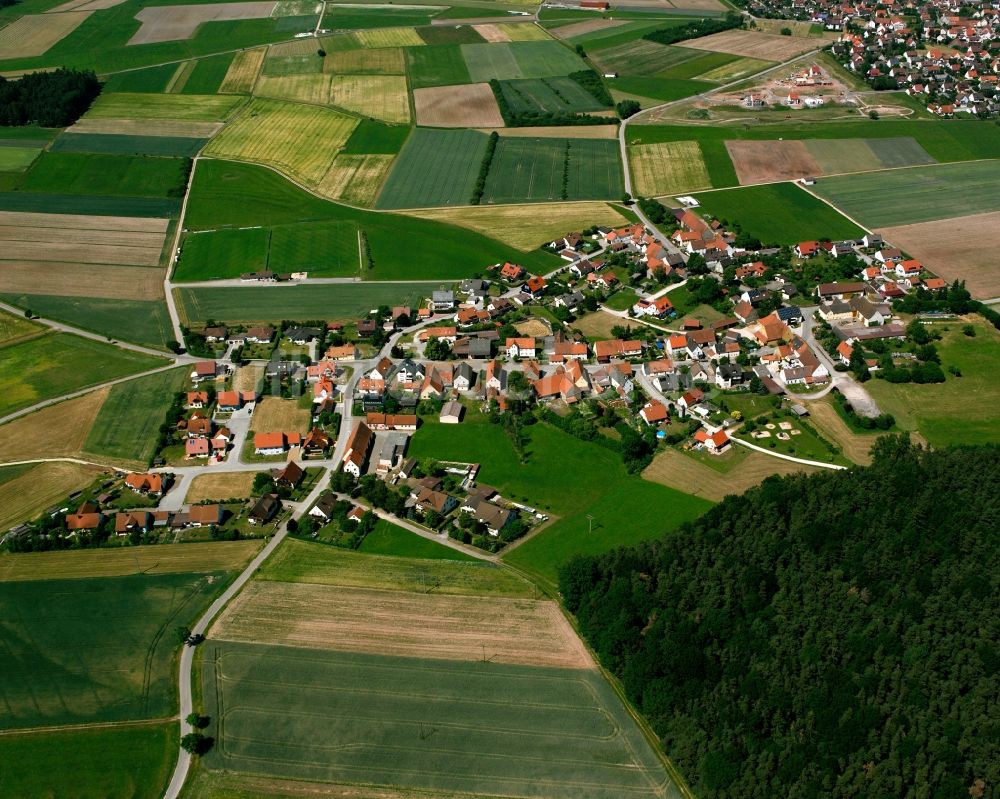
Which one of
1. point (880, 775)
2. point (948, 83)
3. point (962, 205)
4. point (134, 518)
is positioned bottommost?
point (880, 775)

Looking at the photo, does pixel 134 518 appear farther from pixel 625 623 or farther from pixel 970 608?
pixel 970 608

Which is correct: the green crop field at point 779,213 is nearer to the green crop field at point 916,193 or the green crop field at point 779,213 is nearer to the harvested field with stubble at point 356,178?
the green crop field at point 916,193

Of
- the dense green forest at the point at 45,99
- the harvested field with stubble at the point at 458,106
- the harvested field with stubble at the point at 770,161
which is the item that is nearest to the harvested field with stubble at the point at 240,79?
the dense green forest at the point at 45,99

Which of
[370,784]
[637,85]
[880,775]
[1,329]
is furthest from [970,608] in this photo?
[637,85]

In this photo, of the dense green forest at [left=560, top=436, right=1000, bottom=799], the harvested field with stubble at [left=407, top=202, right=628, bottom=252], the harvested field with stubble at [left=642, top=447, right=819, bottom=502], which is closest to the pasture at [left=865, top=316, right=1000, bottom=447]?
the dense green forest at [left=560, top=436, right=1000, bottom=799]

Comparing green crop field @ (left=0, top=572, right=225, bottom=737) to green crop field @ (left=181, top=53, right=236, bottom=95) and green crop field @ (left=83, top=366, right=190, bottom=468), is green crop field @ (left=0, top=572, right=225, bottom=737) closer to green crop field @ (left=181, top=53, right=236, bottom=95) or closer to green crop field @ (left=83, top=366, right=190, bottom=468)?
green crop field @ (left=83, top=366, right=190, bottom=468)

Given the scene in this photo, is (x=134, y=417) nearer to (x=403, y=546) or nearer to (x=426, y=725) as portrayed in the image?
(x=403, y=546)
